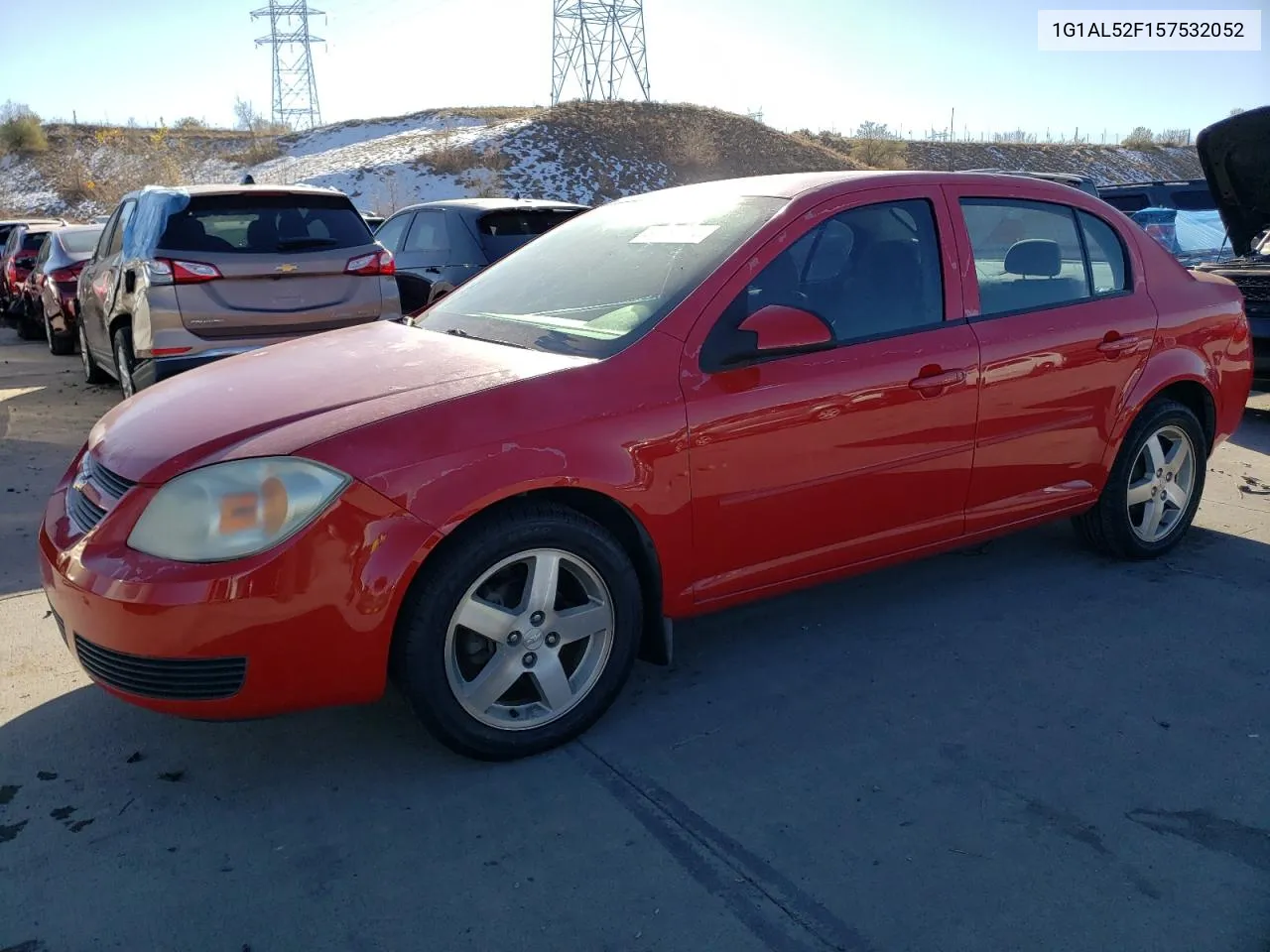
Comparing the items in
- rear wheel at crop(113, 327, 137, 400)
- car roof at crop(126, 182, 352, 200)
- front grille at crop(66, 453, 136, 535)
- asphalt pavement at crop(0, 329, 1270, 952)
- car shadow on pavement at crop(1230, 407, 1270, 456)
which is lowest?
asphalt pavement at crop(0, 329, 1270, 952)

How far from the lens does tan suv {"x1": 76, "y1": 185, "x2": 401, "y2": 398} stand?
264 inches

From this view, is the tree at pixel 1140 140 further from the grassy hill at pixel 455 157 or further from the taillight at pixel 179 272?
the taillight at pixel 179 272

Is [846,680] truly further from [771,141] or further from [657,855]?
[771,141]

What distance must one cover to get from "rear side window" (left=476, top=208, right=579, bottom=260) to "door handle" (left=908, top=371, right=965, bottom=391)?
20.1 feet

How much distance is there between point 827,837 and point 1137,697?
1.41 metres

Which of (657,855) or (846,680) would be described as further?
(846,680)

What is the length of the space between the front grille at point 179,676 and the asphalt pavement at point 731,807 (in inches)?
13.8

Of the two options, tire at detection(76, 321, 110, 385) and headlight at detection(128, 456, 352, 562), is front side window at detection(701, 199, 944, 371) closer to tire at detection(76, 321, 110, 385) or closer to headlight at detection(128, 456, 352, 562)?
headlight at detection(128, 456, 352, 562)

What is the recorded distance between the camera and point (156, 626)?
8.65ft

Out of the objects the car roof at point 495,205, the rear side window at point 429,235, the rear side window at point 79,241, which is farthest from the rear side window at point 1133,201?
the rear side window at point 79,241

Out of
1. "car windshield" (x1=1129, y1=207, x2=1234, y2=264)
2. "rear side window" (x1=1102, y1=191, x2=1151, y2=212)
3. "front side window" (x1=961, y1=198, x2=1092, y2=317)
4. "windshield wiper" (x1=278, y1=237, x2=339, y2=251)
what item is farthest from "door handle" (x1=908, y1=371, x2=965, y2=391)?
"rear side window" (x1=1102, y1=191, x2=1151, y2=212)

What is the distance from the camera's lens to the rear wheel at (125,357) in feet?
24.2

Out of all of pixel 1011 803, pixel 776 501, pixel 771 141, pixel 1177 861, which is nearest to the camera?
pixel 1177 861

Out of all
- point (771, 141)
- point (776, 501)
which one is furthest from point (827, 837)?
point (771, 141)
